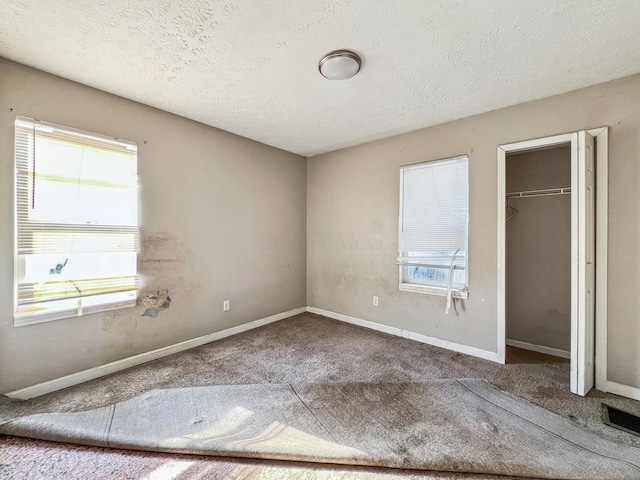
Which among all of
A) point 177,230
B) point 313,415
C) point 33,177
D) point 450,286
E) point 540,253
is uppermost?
point 33,177

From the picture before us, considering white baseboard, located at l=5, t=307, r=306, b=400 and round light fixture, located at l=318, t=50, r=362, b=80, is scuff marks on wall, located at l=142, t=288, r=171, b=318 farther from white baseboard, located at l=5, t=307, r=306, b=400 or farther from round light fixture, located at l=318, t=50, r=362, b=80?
round light fixture, located at l=318, t=50, r=362, b=80

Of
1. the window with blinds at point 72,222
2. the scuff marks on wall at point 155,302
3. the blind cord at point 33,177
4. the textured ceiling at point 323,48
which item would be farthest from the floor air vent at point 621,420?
the blind cord at point 33,177

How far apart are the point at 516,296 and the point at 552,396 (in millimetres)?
1340

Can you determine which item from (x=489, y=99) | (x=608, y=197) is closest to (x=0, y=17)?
(x=489, y=99)

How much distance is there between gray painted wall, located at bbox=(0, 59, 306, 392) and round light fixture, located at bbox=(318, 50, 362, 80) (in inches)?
70.2

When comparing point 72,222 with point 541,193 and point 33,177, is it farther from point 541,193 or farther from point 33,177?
point 541,193

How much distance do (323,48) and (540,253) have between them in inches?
123

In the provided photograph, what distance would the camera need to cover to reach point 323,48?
1.83 meters

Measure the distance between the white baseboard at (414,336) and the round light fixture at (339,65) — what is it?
2881 millimetres

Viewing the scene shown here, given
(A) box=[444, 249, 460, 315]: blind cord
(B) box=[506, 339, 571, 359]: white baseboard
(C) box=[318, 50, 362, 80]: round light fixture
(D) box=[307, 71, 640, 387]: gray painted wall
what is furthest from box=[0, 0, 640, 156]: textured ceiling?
(B) box=[506, 339, 571, 359]: white baseboard

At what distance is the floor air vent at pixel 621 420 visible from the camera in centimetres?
175

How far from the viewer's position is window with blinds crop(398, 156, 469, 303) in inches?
117

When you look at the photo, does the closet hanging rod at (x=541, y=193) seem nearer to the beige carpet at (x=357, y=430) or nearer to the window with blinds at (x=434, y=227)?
the window with blinds at (x=434, y=227)

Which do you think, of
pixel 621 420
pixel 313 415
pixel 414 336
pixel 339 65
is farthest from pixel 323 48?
pixel 621 420
